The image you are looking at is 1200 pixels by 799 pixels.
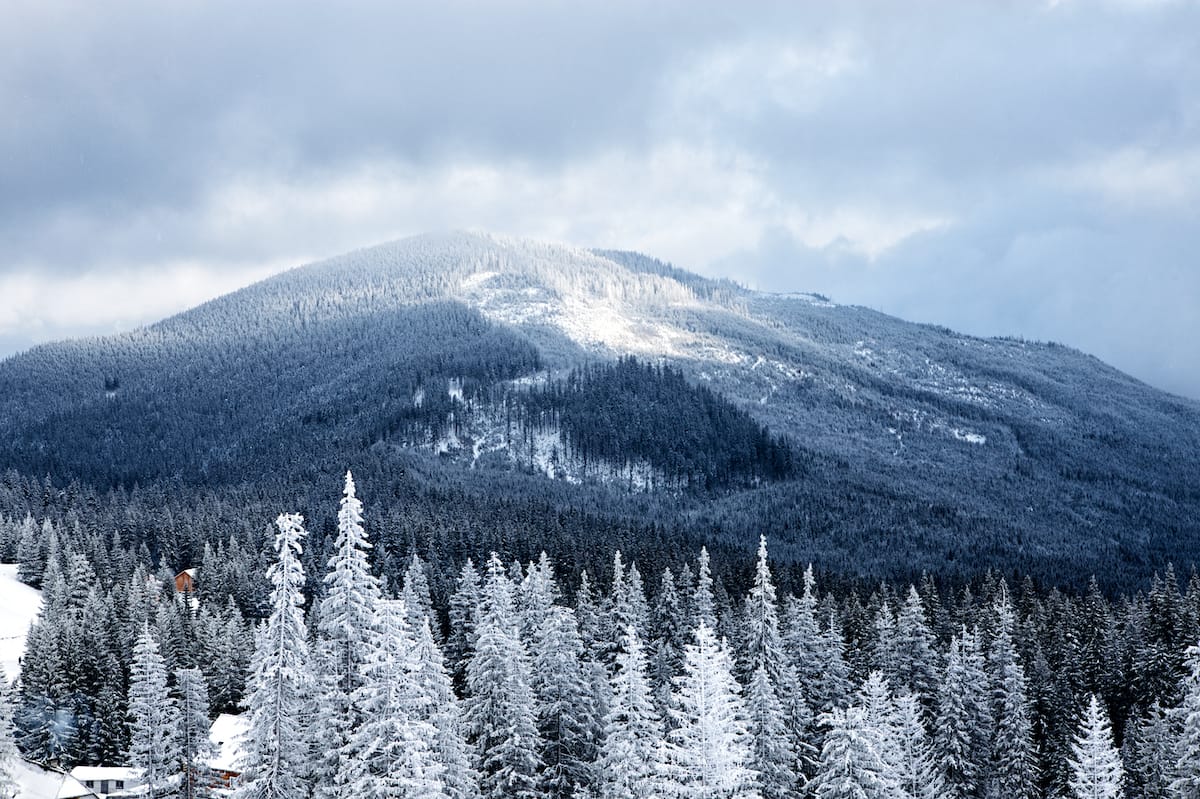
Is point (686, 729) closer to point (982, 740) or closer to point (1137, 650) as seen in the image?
point (982, 740)

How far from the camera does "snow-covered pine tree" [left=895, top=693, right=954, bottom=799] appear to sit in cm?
3956

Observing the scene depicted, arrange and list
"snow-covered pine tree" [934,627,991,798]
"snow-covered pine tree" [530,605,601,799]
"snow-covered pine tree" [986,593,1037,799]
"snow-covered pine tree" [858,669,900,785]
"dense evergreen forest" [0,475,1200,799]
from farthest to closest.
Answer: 1. "snow-covered pine tree" [986,593,1037,799]
2. "snow-covered pine tree" [934,627,991,798]
3. "snow-covered pine tree" [530,605,601,799]
4. "snow-covered pine tree" [858,669,900,785]
5. "dense evergreen forest" [0,475,1200,799]

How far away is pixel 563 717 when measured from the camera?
38375 mm

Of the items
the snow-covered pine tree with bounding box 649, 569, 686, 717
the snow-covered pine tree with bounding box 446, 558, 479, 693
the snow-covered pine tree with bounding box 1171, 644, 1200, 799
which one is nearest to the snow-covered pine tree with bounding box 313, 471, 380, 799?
the snow-covered pine tree with bounding box 649, 569, 686, 717

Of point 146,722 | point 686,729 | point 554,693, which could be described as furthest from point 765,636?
point 146,722

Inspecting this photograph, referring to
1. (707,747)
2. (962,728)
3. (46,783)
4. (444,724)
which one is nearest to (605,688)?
(444,724)

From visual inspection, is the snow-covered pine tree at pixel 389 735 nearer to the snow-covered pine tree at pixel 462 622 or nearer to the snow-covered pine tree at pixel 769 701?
the snow-covered pine tree at pixel 769 701

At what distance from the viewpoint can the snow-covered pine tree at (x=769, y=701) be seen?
34.5m

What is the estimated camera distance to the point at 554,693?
38969mm

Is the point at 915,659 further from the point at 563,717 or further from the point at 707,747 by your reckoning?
the point at 707,747

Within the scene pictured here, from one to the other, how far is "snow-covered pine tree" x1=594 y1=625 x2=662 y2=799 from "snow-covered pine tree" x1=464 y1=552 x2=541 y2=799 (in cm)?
446

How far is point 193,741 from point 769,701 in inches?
1122

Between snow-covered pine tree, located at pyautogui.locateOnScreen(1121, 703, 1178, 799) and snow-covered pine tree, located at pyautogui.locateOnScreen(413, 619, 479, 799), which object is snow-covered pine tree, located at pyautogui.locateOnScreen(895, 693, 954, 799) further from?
snow-covered pine tree, located at pyautogui.locateOnScreen(413, 619, 479, 799)

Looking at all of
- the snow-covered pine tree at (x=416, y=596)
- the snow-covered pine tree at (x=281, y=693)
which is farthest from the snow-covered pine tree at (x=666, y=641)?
the snow-covered pine tree at (x=281, y=693)
